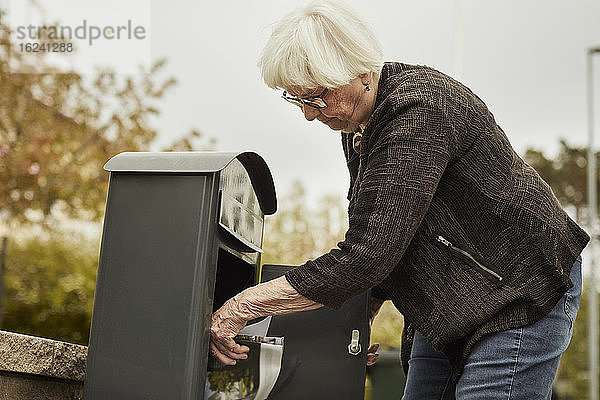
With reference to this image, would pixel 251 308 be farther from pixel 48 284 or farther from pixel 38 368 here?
pixel 48 284

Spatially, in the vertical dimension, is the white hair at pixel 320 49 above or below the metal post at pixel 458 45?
below

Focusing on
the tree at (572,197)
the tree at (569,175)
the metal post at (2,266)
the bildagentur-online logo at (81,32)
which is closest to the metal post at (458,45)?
the bildagentur-online logo at (81,32)

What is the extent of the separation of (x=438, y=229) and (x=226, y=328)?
56cm

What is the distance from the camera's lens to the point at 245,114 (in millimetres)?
7062

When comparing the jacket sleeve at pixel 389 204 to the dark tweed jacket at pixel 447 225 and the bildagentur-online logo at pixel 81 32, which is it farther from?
the bildagentur-online logo at pixel 81 32

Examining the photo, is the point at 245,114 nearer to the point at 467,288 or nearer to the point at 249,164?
the point at 249,164

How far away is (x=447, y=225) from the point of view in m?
1.70

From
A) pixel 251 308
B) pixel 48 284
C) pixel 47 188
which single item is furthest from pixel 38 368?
pixel 48 284

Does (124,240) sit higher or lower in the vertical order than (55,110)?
lower

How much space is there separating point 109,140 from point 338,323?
167 inches

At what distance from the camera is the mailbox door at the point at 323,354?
2.10 meters

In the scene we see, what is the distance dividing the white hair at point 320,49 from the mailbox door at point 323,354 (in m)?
0.71

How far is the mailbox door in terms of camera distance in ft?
6.88

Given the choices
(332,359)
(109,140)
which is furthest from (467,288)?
(109,140)
